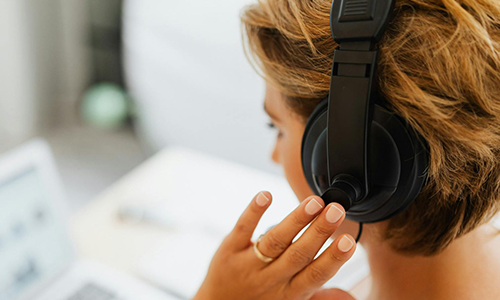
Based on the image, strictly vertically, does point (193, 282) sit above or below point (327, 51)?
below

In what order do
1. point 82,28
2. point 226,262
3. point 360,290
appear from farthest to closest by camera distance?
point 82,28 < point 360,290 < point 226,262

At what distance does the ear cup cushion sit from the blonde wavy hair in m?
0.02

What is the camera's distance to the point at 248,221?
2.00 ft

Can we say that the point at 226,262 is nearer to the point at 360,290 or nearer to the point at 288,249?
the point at 288,249

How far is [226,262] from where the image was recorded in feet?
2.13

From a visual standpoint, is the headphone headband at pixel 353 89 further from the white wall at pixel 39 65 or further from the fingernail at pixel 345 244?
the white wall at pixel 39 65

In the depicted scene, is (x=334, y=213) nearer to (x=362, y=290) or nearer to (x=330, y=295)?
(x=330, y=295)

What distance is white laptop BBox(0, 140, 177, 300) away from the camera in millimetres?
848

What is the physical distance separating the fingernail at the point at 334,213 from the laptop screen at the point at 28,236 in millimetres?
669

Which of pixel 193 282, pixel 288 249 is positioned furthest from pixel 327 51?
pixel 193 282

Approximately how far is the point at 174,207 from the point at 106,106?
72.8 inches

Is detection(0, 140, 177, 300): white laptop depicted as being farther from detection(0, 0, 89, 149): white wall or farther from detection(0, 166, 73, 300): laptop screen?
detection(0, 0, 89, 149): white wall

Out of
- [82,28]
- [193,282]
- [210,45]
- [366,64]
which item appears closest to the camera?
[366,64]

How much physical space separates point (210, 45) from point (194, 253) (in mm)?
1467
